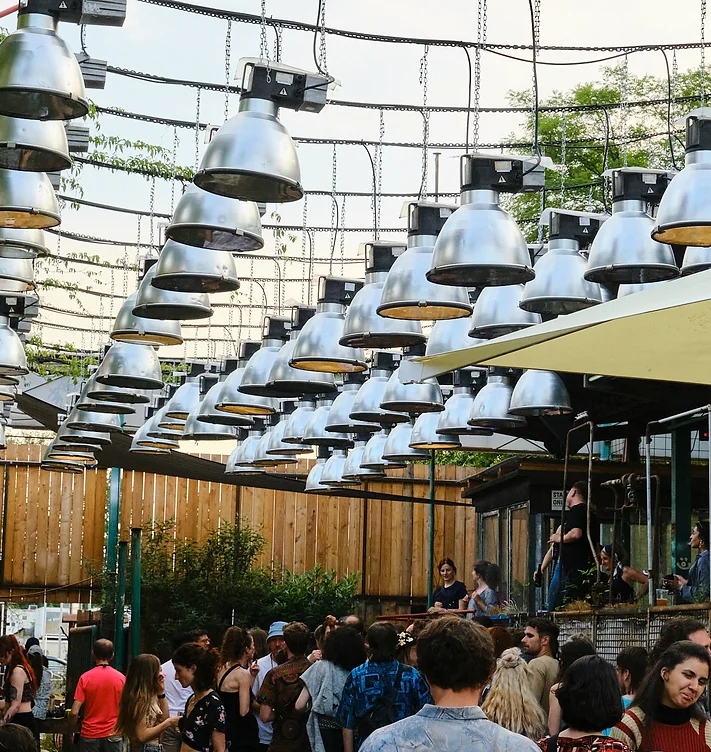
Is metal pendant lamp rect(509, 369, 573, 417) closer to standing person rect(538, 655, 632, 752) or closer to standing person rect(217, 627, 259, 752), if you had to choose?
standing person rect(217, 627, 259, 752)

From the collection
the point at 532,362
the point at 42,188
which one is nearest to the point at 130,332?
the point at 42,188

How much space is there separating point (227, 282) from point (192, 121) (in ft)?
12.9

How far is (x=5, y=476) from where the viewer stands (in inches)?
883

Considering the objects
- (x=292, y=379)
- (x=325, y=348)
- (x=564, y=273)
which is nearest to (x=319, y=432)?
(x=292, y=379)

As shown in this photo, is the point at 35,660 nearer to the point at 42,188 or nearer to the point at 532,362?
the point at 42,188

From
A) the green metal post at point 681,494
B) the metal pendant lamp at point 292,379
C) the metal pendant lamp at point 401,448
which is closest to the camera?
the metal pendant lamp at point 292,379

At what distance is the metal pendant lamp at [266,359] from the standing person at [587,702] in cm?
403

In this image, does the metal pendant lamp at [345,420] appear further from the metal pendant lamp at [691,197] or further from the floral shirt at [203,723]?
the metal pendant lamp at [691,197]

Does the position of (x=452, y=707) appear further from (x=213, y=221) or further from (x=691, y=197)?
(x=213, y=221)

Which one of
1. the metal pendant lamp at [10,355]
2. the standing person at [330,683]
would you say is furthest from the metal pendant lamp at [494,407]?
the metal pendant lamp at [10,355]

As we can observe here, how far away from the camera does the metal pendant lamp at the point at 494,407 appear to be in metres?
9.66

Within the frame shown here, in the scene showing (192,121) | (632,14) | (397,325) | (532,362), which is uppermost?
(632,14)

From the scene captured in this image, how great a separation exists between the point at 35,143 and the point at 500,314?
9.28 ft

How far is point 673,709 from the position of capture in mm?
4840
